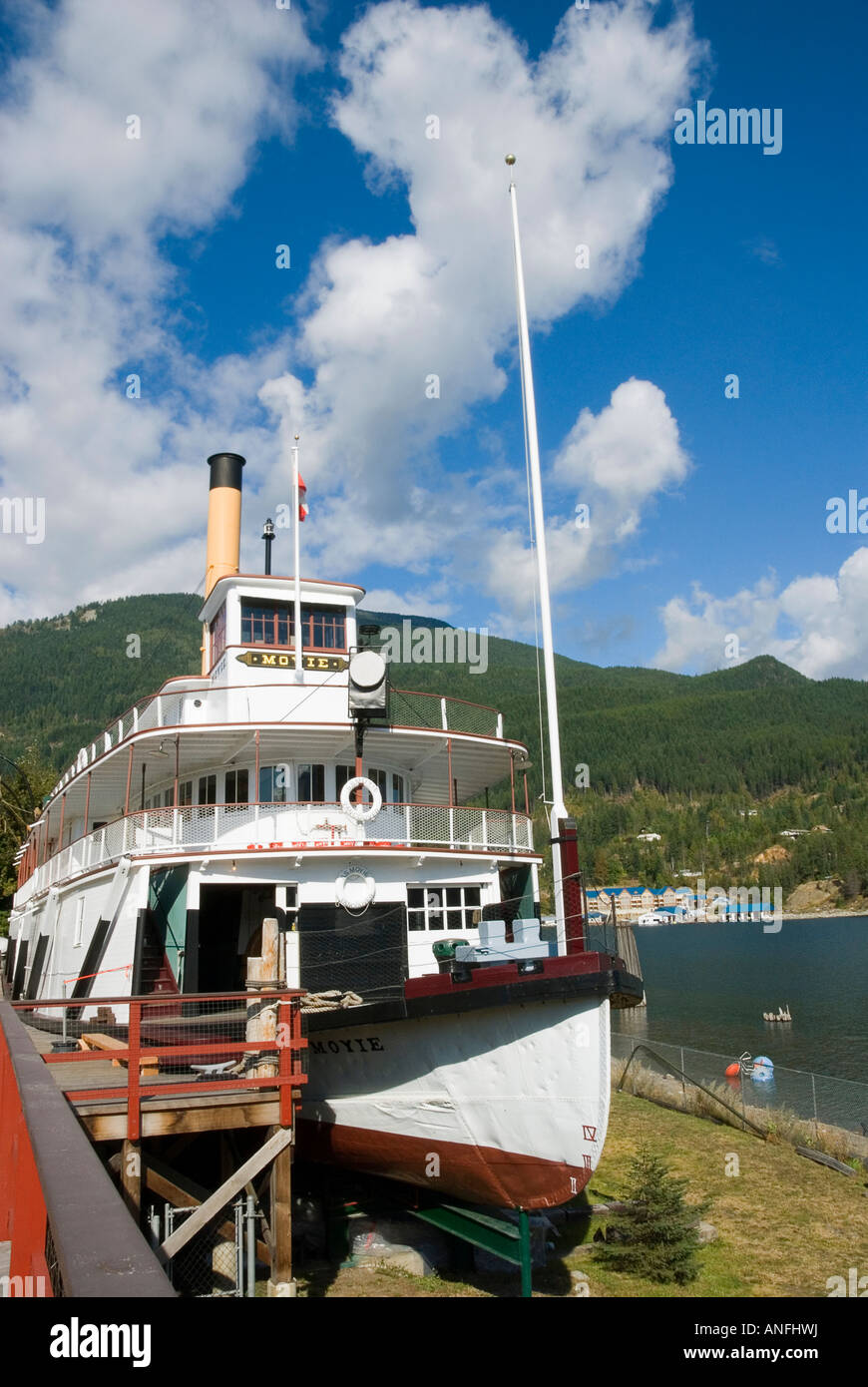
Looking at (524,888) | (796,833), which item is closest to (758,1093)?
(524,888)

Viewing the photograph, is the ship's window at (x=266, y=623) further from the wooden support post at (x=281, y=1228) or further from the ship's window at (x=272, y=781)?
the wooden support post at (x=281, y=1228)

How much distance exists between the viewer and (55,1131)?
558 cm

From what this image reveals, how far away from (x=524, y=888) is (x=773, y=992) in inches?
1783

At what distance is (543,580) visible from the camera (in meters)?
12.5

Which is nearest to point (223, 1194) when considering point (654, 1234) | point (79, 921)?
point (654, 1234)

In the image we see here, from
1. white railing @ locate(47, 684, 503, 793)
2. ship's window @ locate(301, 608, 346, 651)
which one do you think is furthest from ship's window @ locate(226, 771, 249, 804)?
ship's window @ locate(301, 608, 346, 651)

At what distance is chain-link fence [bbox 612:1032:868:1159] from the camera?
18.1 meters

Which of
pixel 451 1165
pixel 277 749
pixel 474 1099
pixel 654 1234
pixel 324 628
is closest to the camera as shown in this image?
pixel 474 1099

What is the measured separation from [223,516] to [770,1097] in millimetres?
20291

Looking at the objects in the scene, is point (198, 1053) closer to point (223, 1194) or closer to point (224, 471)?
point (223, 1194)

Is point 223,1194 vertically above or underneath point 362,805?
underneath

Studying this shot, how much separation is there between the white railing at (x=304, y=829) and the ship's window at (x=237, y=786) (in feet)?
3.13

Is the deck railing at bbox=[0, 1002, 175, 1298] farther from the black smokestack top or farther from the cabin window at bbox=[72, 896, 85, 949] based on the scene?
the black smokestack top

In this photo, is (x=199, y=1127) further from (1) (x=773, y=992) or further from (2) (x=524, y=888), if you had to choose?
(1) (x=773, y=992)
